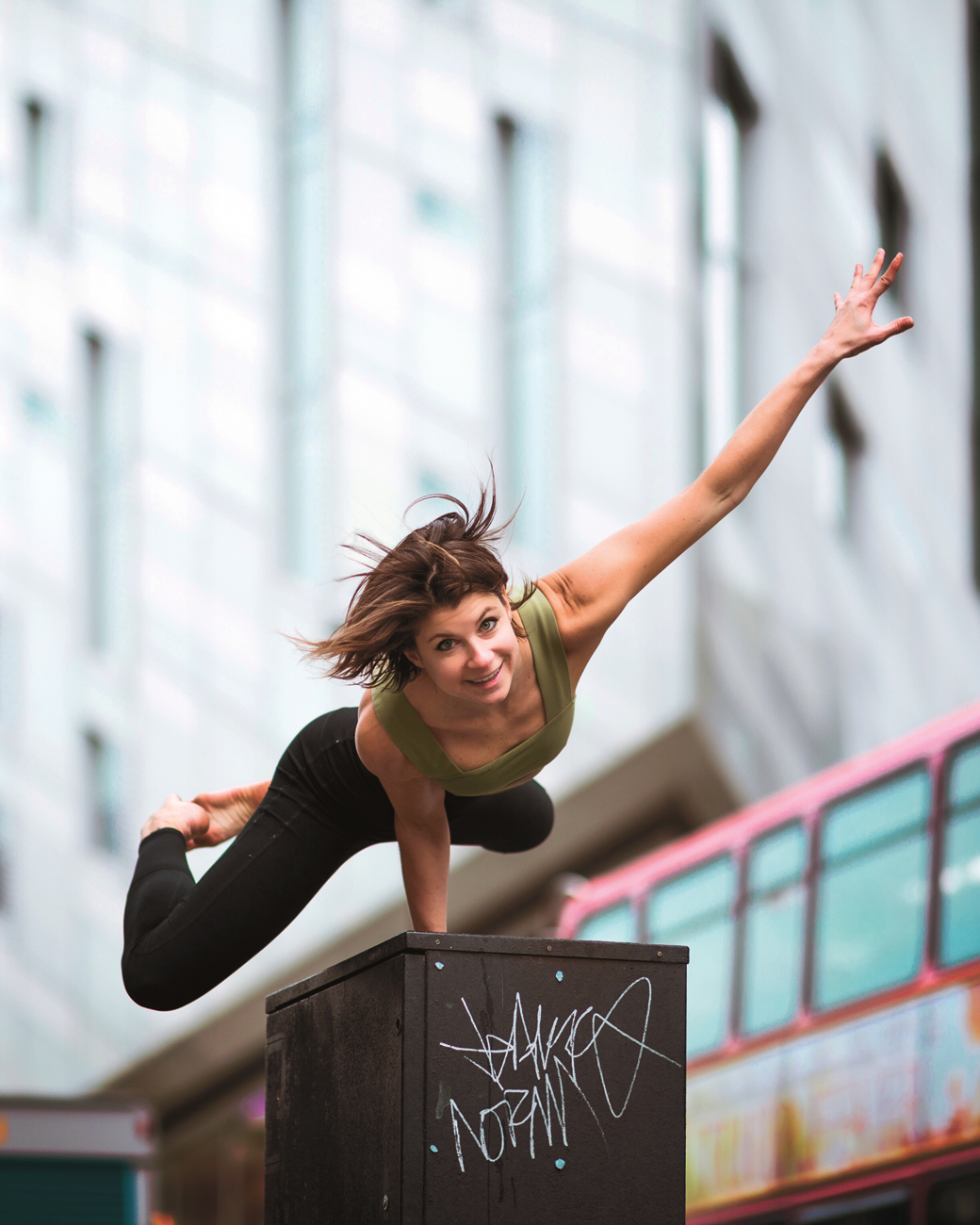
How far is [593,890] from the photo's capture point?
32.5 ft

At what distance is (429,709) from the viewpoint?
3.27 m

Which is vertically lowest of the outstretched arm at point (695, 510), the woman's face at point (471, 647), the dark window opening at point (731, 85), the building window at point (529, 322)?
the woman's face at point (471, 647)

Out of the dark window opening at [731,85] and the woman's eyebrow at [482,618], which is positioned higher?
the dark window opening at [731,85]

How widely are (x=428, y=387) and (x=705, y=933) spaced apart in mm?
8835

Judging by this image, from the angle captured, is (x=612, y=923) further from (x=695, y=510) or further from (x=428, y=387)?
(x=428, y=387)

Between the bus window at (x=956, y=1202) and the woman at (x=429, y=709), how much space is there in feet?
13.7

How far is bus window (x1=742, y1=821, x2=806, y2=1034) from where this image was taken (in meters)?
7.80

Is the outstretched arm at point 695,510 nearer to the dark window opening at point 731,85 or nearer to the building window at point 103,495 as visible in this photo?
the dark window opening at point 731,85

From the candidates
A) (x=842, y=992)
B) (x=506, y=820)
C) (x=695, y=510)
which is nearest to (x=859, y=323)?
(x=695, y=510)

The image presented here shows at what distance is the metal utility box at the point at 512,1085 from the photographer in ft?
9.60

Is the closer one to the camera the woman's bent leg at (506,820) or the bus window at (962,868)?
the woman's bent leg at (506,820)

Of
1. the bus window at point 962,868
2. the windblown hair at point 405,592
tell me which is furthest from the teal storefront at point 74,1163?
the windblown hair at point 405,592

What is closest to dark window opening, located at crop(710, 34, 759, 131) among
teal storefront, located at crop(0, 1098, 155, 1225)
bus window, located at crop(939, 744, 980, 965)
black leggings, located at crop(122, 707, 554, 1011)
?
bus window, located at crop(939, 744, 980, 965)

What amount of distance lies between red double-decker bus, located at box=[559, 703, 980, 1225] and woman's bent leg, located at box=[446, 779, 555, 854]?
10.9 feet
